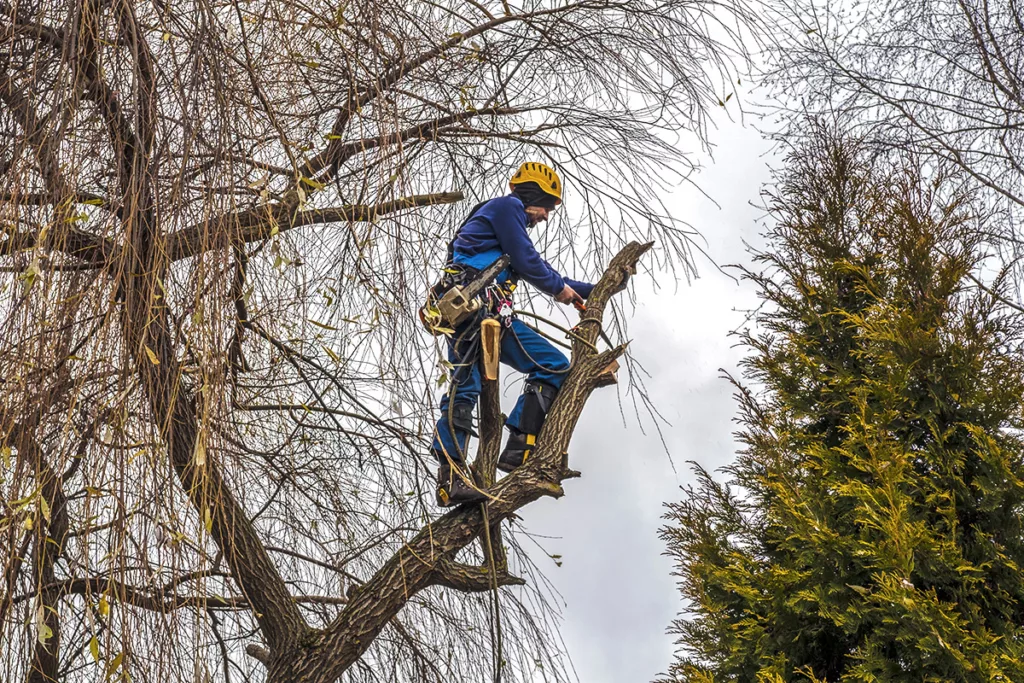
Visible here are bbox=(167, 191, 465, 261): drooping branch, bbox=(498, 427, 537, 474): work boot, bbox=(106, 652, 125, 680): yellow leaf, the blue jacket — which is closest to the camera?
bbox=(106, 652, 125, 680): yellow leaf

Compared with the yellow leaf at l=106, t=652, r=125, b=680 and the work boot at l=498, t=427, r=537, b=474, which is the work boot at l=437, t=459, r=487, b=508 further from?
the yellow leaf at l=106, t=652, r=125, b=680

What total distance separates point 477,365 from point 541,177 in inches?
38.1

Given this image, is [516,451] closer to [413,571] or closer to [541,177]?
[413,571]

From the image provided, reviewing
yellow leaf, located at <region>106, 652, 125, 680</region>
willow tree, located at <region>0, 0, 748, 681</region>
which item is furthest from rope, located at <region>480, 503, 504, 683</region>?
yellow leaf, located at <region>106, 652, 125, 680</region>

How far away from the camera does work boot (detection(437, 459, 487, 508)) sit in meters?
4.43

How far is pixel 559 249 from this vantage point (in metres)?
5.26

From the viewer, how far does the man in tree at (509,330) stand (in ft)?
14.6

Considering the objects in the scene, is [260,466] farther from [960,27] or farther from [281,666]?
[960,27]

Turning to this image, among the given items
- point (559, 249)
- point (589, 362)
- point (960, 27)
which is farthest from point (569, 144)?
point (960, 27)

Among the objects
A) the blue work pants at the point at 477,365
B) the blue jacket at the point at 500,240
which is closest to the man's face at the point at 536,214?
the blue jacket at the point at 500,240

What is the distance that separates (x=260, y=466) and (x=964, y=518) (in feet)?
9.64

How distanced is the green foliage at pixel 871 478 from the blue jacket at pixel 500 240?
114 centimetres

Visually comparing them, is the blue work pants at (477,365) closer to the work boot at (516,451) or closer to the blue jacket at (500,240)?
the work boot at (516,451)

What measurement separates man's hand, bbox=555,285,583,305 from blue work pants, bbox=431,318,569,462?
22 centimetres
